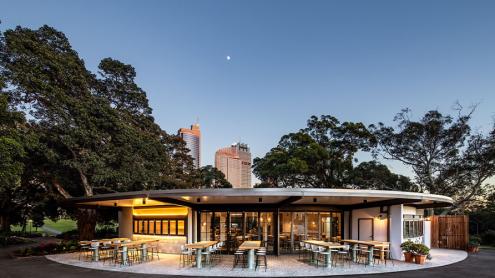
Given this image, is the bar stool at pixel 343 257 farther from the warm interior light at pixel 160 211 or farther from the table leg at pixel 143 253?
the table leg at pixel 143 253

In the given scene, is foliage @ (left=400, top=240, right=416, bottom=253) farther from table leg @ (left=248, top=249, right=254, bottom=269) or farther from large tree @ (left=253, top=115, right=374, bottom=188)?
large tree @ (left=253, top=115, right=374, bottom=188)

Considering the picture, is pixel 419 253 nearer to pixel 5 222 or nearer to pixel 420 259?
pixel 420 259

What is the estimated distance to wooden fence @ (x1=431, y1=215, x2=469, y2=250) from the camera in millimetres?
17703

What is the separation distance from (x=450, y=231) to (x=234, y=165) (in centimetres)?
7255

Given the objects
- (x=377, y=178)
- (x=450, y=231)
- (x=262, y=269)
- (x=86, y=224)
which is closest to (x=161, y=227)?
(x=86, y=224)

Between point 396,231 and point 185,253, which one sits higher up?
point 396,231

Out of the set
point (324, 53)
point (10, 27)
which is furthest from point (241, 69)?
point (10, 27)

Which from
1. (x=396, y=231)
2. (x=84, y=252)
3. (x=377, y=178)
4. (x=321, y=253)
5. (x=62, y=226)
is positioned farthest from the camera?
(x=62, y=226)

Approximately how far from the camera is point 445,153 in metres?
25.3

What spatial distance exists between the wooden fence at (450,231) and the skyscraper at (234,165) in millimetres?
66910

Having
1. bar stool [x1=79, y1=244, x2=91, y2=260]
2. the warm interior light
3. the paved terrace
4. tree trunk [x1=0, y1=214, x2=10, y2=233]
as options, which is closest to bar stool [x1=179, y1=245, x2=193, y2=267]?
the paved terrace

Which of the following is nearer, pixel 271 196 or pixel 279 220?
pixel 271 196

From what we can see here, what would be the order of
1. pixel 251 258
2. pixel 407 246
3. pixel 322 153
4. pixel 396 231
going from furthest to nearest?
pixel 322 153, pixel 396 231, pixel 407 246, pixel 251 258

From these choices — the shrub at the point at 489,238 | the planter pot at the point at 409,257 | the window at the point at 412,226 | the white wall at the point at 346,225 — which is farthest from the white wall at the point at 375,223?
the shrub at the point at 489,238
